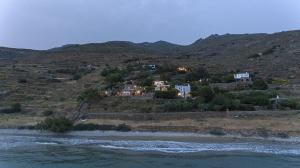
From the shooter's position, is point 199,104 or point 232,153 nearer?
point 232,153

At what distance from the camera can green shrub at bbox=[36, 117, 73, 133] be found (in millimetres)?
52062

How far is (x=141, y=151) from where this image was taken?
42.1 meters

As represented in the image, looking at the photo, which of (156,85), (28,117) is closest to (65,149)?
(28,117)

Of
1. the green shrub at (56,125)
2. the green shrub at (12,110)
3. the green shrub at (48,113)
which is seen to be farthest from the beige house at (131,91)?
the green shrub at (56,125)

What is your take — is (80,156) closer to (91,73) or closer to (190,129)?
(190,129)

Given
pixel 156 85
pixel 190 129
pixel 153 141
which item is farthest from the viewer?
pixel 156 85

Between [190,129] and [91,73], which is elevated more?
[91,73]

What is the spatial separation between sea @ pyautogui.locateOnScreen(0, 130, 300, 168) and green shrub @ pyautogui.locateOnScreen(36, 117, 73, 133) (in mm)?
869

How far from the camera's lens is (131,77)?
8306 centimetres

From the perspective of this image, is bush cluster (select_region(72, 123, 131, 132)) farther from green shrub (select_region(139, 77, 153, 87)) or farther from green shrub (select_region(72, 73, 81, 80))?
green shrub (select_region(72, 73, 81, 80))

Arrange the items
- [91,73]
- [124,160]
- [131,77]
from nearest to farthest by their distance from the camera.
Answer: [124,160] < [131,77] < [91,73]

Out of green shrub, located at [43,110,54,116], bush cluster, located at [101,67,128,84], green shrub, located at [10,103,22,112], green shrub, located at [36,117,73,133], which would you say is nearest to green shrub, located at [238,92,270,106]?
green shrub, located at [36,117,73,133]

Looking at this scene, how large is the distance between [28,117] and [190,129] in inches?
745

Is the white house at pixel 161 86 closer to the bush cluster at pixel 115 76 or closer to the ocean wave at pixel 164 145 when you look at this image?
the bush cluster at pixel 115 76
